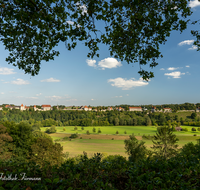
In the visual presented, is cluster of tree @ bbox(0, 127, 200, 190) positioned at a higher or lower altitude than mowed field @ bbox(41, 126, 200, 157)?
higher

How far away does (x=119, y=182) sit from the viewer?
121 inches

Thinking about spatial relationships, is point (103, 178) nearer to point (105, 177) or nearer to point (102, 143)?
point (105, 177)

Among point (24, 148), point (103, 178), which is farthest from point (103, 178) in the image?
point (24, 148)

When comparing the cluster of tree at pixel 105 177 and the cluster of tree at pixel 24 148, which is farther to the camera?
the cluster of tree at pixel 24 148

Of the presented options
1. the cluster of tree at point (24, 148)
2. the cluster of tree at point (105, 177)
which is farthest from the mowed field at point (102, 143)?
the cluster of tree at point (105, 177)

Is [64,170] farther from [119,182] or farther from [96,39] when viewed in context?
[96,39]

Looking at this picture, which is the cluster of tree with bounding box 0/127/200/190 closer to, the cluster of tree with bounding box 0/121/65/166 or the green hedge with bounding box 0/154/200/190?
the green hedge with bounding box 0/154/200/190

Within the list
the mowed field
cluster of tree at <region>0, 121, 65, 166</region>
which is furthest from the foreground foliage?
the mowed field

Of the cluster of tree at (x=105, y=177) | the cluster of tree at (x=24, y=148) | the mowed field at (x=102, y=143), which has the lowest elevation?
the mowed field at (x=102, y=143)

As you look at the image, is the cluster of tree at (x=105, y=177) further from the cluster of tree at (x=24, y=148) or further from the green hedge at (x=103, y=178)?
the cluster of tree at (x=24, y=148)

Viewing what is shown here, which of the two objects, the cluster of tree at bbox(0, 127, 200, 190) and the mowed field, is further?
the mowed field

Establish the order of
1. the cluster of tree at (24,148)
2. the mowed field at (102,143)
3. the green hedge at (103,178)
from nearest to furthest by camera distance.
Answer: the green hedge at (103,178)
the cluster of tree at (24,148)
the mowed field at (102,143)

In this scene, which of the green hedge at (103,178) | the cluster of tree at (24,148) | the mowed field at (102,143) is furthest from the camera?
the mowed field at (102,143)

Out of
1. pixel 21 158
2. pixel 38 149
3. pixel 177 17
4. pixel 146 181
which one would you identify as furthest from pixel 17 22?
pixel 21 158
